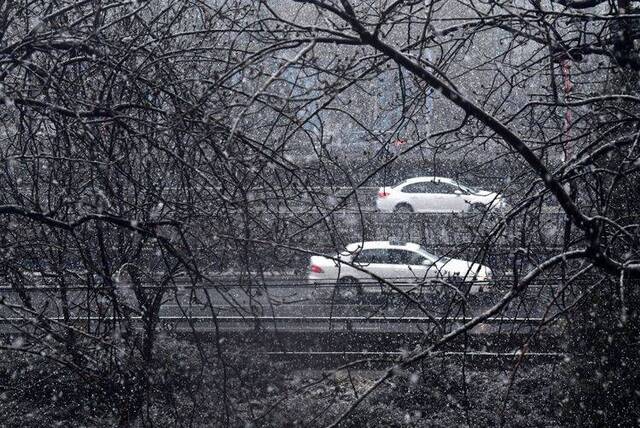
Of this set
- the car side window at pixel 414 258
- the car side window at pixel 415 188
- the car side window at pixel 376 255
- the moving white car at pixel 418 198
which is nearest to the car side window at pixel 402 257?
the car side window at pixel 414 258

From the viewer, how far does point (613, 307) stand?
7258mm

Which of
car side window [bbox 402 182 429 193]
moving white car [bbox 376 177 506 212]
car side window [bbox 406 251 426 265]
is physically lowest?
car side window [bbox 406 251 426 265]

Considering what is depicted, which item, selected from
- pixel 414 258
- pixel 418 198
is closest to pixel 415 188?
pixel 418 198

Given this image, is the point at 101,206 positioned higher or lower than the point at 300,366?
higher

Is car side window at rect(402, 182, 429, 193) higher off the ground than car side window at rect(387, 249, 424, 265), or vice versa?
car side window at rect(402, 182, 429, 193)

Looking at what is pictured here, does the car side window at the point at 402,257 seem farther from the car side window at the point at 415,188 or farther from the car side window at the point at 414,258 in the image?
the car side window at the point at 415,188

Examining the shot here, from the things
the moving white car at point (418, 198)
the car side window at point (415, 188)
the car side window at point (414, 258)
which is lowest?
the car side window at point (414, 258)

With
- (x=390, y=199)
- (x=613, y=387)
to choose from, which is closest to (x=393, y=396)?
(x=613, y=387)

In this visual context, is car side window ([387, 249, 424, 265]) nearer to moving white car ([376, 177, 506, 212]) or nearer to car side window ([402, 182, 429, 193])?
moving white car ([376, 177, 506, 212])

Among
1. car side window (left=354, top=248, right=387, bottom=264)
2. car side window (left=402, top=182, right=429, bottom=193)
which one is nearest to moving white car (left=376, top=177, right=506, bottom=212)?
car side window (left=402, top=182, right=429, bottom=193)

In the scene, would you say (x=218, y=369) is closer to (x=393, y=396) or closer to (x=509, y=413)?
(x=393, y=396)

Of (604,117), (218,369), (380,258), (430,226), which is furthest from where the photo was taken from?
(430,226)

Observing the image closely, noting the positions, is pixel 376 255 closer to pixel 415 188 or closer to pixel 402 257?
pixel 402 257

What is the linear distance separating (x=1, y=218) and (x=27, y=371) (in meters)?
5.70
